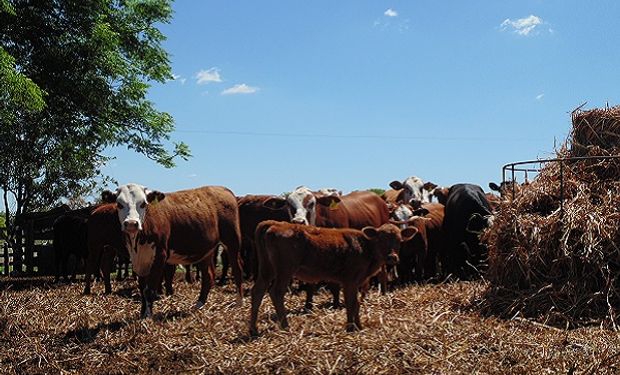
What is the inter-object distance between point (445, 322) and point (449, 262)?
5.57m

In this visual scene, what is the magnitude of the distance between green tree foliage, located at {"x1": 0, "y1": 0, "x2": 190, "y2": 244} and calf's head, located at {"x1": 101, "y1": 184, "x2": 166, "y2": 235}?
675 centimetres

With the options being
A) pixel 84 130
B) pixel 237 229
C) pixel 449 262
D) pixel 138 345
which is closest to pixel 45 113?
pixel 84 130

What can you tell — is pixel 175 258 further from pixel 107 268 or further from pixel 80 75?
pixel 80 75

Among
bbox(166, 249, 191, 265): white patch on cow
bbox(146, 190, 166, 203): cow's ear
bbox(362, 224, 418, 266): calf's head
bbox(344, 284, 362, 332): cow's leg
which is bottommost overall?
bbox(344, 284, 362, 332): cow's leg

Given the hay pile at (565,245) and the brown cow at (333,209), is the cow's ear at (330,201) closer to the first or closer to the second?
the brown cow at (333,209)

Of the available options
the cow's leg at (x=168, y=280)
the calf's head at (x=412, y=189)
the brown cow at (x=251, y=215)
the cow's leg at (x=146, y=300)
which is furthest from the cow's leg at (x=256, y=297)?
the calf's head at (x=412, y=189)

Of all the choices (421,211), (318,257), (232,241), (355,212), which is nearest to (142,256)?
(232,241)

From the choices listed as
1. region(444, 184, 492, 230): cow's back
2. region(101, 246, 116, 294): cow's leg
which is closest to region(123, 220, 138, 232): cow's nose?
region(101, 246, 116, 294): cow's leg

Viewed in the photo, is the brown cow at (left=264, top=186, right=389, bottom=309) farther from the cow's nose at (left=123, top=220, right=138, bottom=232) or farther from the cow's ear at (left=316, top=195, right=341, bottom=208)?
the cow's nose at (left=123, top=220, right=138, bottom=232)

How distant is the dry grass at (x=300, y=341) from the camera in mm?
6496

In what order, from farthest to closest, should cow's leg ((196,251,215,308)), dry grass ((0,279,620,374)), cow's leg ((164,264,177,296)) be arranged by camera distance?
cow's leg ((164,264,177,296))
cow's leg ((196,251,215,308))
dry grass ((0,279,620,374))

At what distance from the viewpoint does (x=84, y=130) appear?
2039 cm

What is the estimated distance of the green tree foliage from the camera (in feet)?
60.5

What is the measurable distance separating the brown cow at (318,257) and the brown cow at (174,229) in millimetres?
1987
